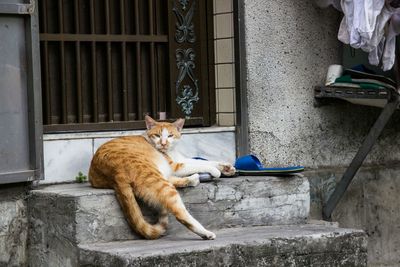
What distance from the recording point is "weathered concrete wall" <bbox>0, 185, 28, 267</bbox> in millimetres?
5926

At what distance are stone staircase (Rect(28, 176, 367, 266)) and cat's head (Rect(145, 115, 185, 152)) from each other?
1.16ft

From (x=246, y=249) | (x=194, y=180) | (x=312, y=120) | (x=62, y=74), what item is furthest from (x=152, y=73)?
(x=246, y=249)

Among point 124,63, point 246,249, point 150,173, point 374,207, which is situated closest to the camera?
point 246,249

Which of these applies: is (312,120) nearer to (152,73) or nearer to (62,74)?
(152,73)

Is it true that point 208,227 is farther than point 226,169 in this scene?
No

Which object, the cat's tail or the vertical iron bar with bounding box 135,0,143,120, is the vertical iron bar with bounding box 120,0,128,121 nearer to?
the vertical iron bar with bounding box 135,0,143,120

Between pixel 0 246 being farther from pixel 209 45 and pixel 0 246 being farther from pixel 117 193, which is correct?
pixel 209 45

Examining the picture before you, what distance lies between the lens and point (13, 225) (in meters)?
5.99

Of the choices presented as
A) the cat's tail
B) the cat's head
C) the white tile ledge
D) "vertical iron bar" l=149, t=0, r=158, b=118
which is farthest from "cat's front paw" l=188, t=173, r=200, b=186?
"vertical iron bar" l=149, t=0, r=158, b=118

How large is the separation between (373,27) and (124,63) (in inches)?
70.5

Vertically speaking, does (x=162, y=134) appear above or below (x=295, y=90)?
below

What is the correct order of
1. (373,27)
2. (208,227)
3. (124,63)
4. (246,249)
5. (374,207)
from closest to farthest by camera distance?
(246,249) < (208,227) < (373,27) < (124,63) < (374,207)

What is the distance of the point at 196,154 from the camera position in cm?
683

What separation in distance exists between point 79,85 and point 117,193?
1124 mm
